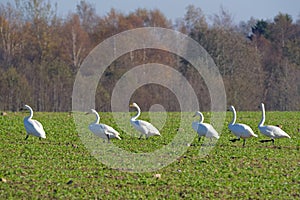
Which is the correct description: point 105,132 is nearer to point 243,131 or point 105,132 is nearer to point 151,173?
point 243,131

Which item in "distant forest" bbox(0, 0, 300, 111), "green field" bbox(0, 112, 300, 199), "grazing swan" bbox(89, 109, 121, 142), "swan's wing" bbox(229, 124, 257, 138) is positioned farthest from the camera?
"distant forest" bbox(0, 0, 300, 111)

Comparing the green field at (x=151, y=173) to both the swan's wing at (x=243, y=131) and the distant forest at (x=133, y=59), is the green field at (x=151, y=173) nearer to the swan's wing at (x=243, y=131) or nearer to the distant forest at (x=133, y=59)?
the swan's wing at (x=243, y=131)

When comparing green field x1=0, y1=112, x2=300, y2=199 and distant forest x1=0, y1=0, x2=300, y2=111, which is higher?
distant forest x1=0, y1=0, x2=300, y2=111

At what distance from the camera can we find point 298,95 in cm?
5712

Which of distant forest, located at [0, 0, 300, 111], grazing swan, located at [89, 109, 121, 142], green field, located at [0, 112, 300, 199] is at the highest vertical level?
distant forest, located at [0, 0, 300, 111]

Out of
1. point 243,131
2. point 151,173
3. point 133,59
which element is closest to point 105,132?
point 243,131

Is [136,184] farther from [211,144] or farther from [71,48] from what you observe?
[71,48]

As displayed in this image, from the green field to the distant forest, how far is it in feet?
93.8

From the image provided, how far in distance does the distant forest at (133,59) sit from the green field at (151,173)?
28597 millimetres

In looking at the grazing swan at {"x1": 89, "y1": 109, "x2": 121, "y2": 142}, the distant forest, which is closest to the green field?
the grazing swan at {"x1": 89, "y1": 109, "x2": 121, "y2": 142}

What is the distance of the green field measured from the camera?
1392 cm

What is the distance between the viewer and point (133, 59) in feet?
207

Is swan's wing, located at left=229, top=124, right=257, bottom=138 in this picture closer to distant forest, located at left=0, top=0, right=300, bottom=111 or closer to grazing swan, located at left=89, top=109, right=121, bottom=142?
grazing swan, located at left=89, top=109, right=121, bottom=142

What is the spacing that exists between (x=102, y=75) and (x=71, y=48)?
1012cm
